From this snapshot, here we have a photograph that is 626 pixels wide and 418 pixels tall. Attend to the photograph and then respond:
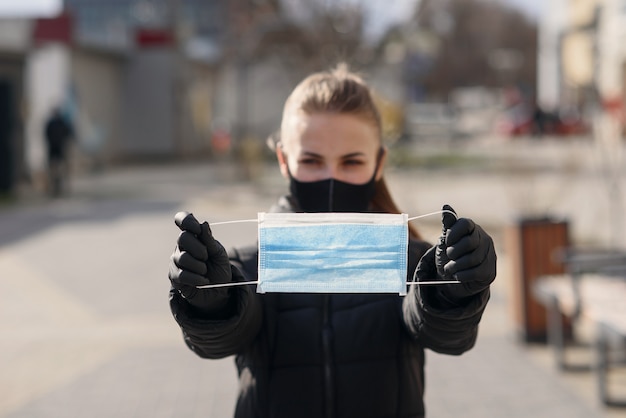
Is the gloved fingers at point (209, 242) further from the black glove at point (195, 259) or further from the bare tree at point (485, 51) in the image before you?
the bare tree at point (485, 51)

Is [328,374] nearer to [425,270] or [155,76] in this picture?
[425,270]

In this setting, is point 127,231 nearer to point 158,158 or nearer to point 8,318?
point 8,318

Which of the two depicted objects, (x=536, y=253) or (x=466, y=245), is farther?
(x=536, y=253)

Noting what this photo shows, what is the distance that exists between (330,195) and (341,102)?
0.81 feet

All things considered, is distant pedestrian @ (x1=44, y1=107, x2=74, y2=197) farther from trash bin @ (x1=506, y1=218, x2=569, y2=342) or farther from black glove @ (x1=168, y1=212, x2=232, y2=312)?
black glove @ (x1=168, y1=212, x2=232, y2=312)

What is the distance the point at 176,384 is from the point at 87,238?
7382mm

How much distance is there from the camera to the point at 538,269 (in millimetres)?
7297

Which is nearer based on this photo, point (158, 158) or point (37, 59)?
point (37, 59)

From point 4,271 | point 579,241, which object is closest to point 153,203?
point 4,271

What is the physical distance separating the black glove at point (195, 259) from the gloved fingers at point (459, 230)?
1.55ft

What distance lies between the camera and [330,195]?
93.9 inches

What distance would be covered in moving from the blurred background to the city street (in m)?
0.02

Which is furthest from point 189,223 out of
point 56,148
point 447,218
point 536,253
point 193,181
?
point 193,181

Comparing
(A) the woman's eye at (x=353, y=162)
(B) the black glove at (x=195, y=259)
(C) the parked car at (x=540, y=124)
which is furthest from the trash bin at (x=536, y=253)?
(C) the parked car at (x=540, y=124)
